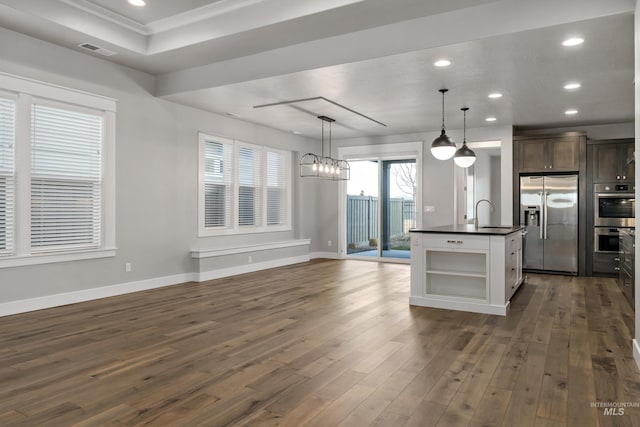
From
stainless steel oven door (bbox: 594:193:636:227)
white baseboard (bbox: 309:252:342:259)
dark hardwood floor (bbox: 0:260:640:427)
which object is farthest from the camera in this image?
white baseboard (bbox: 309:252:342:259)

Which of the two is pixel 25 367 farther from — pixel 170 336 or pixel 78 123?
pixel 78 123

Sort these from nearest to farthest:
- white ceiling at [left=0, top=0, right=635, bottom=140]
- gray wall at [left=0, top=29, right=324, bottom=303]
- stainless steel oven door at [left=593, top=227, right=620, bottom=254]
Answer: white ceiling at [left=0, top=0, right=635, bottom=140] → gray wall at [left=0, top=29, right=324, bottom=303] → stainless steel oven door at [left=593, top=227, right=620, bottom=254]

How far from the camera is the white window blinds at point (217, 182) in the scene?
7.02 m

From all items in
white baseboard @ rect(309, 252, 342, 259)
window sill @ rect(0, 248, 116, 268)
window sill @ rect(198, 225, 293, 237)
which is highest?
window sill @ rect(198, 225, 293, 237)

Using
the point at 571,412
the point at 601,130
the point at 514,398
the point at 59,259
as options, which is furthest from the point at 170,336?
the point at 601,130

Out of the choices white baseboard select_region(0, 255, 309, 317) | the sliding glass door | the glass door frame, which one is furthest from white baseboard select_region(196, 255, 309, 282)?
the sliding glass door

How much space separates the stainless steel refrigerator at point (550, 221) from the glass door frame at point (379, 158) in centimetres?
188

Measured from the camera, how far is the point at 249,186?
796 centimetres


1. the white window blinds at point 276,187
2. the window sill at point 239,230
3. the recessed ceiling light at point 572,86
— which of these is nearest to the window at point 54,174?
the window sill at point 239,230

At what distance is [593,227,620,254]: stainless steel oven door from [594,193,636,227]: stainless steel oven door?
10 cm

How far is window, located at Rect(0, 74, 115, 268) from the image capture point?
4535 millimetres

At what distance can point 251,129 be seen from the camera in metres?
7.85

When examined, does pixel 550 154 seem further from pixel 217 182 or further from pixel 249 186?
pixel 217 182

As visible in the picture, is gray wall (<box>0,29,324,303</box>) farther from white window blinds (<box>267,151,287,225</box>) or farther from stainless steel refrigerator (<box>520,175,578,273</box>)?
stainless steel refrigerator (<box>520,175,578,273</box>)
